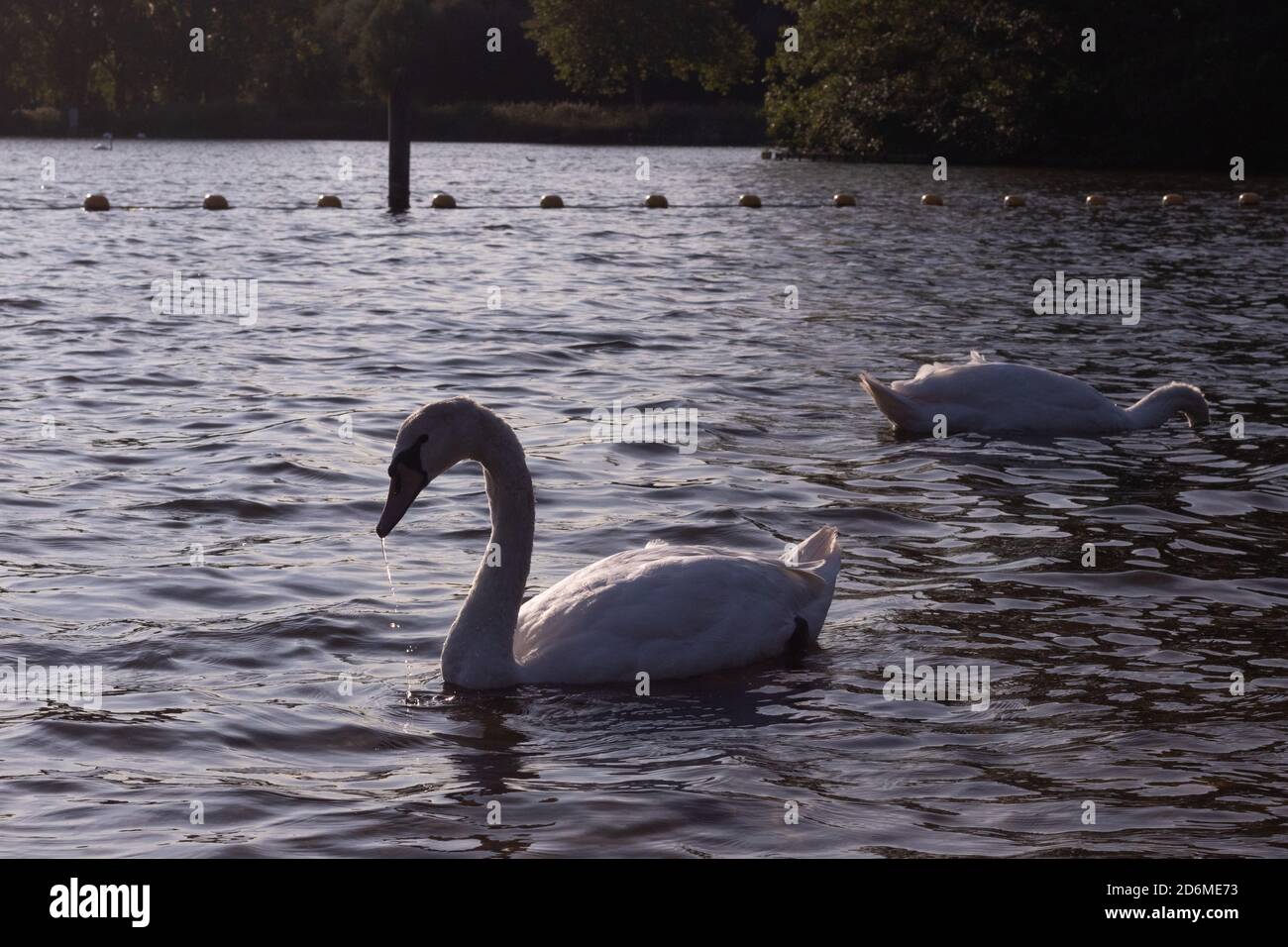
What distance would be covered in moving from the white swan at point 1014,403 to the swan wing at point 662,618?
15.0ft

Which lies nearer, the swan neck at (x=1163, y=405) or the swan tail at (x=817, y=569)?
the swan tail at (x=817, y=569)

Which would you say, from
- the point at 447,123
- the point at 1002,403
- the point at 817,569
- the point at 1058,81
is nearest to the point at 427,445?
the point at 817,569

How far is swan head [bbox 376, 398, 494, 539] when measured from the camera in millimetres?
6113

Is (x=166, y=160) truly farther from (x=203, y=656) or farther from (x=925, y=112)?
(x=203, y=656)

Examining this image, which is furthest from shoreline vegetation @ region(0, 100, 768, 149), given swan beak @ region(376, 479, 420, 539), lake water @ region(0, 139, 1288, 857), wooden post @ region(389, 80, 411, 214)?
swan beak @ region(376, 479, 420, 539)

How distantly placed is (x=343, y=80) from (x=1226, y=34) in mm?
50546

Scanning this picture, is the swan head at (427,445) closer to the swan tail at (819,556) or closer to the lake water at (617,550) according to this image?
the lake water at (617,550)

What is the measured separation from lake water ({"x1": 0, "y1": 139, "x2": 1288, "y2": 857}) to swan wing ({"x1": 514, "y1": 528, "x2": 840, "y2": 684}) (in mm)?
128

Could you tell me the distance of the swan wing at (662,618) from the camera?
6238mm

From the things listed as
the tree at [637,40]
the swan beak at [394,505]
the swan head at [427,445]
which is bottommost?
the swan beak at [394,505]

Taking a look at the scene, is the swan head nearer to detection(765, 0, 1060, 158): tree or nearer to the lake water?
the lake water

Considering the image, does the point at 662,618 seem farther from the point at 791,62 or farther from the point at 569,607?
the point at 791,62

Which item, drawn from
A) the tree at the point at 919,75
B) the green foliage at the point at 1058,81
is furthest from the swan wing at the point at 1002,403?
the tree at the point at 919,75

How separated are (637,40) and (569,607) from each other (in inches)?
2977
